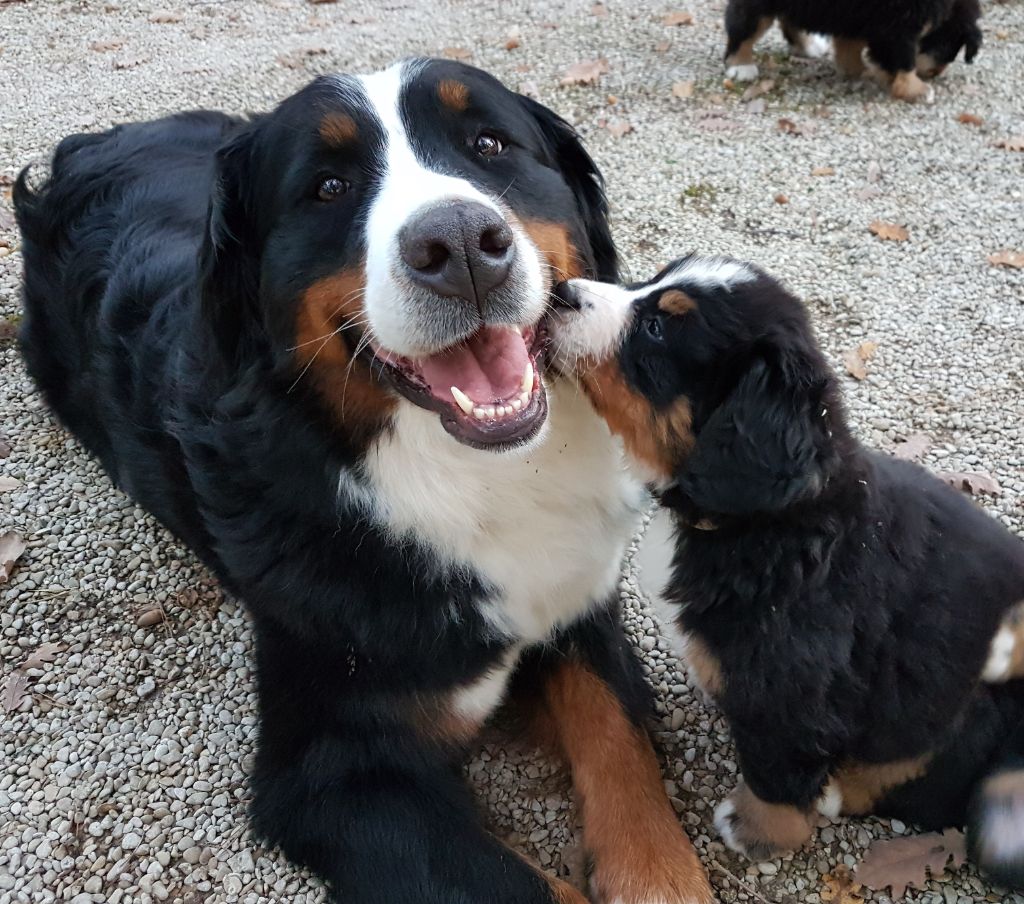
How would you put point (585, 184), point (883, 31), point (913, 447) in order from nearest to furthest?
1. point (585, 184)
2. point (913, 447)
3. point (883, 31)

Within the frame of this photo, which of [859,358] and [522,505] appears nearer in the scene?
[522,505]

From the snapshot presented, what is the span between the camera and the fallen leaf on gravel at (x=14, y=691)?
104 inches

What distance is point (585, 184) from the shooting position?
241 cm

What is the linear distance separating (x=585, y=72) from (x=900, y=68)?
2.18m

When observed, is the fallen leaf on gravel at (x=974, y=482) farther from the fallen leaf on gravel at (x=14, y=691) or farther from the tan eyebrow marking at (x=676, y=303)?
the fallen leaf on gravel at (x=14, y=691)

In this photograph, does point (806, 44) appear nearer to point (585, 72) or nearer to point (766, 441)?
point (585, 72)

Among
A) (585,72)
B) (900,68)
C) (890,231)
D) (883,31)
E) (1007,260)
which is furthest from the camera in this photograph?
(585,72)

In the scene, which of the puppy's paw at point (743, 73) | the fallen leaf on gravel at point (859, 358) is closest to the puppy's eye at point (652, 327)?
the fallen leaf on gravel at point (859, 358)

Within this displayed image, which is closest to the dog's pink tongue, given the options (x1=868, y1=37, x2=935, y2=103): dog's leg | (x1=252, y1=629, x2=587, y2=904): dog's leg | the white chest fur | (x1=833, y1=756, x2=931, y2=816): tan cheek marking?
the white chest fur

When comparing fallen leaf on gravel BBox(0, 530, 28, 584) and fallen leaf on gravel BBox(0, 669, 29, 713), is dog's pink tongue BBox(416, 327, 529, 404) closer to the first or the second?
fallen leaf on gravel BBox(0, 669, 29, 713)

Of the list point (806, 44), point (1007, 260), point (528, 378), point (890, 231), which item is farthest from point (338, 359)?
point (806, 44)

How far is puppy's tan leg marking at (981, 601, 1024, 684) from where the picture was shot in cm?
196

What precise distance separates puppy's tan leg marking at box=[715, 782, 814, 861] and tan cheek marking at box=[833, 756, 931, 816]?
0.40 feet

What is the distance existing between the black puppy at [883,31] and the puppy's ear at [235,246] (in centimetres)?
502
